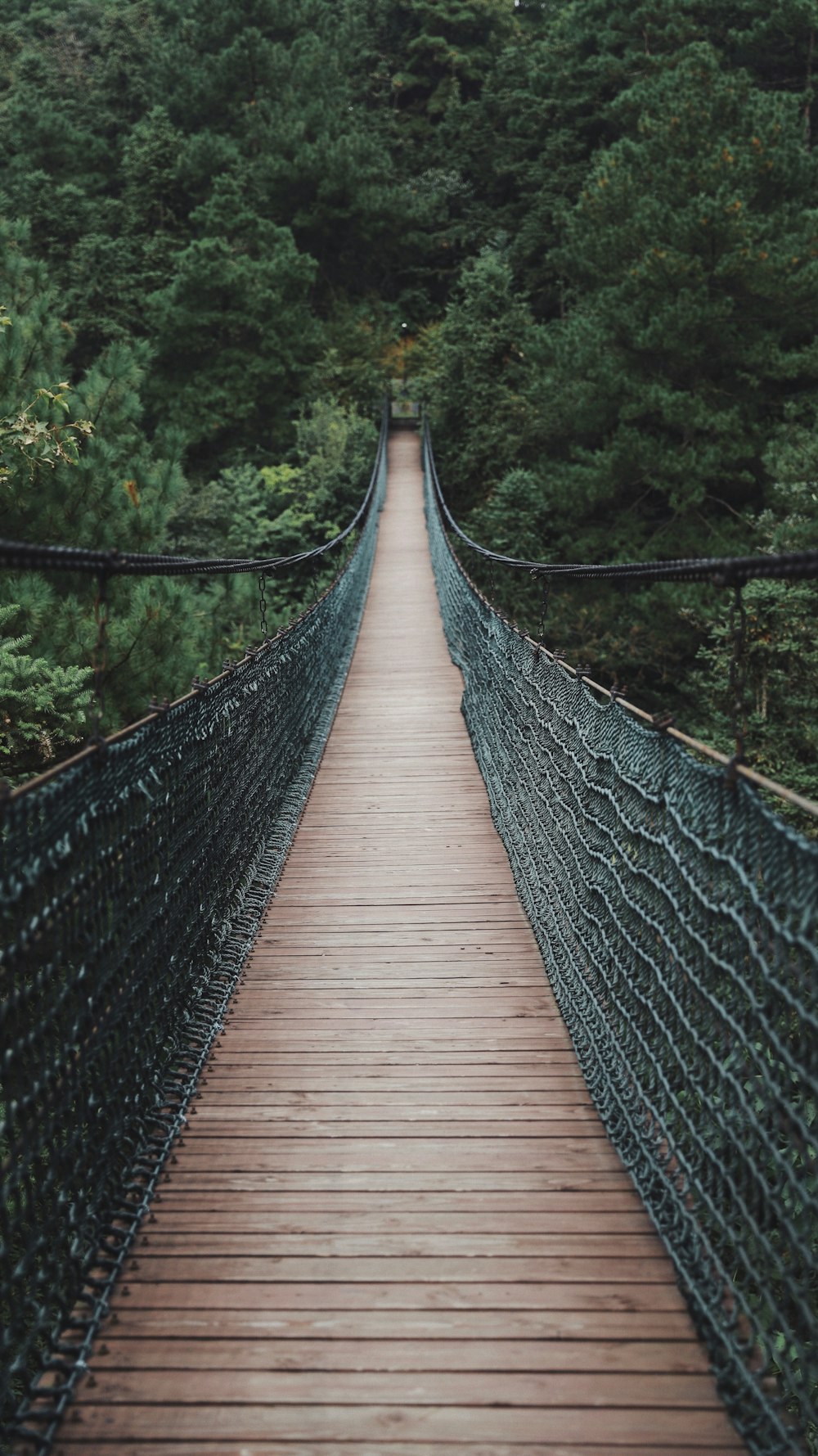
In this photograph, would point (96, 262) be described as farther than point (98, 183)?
No

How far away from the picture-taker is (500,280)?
1526 cm

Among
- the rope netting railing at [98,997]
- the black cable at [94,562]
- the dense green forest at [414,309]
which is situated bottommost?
the rope netting railing at [98,997]

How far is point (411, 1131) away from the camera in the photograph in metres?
1.88

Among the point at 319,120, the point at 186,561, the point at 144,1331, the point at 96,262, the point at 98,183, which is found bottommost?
the point at 144,1331

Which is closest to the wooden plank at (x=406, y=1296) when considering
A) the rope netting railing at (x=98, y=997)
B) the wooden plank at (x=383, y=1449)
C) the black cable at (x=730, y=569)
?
the rope netting railing at (x=98, y=997)

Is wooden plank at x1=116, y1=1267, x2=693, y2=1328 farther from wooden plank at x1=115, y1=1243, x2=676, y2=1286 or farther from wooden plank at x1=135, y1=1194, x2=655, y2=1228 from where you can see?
wooden plank at x1=135, y1=1194, x2=655, y2=1228

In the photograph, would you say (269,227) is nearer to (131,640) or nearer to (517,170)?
(517,170)

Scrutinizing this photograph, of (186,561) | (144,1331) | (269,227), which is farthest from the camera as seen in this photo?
(269,227)

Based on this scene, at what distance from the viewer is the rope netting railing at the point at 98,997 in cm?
131

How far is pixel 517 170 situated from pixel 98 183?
8283 millimetres

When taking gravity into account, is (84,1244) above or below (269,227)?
below

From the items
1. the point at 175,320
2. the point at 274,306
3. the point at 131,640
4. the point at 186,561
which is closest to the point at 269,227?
the point at 274,306

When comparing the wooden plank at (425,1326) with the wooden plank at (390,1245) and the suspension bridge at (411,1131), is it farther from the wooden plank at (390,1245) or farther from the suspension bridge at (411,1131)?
the wooden plank at (390,1245)

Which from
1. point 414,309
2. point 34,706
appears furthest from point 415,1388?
point 414,309
